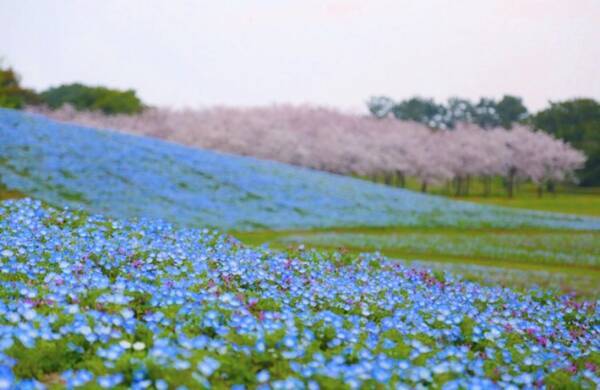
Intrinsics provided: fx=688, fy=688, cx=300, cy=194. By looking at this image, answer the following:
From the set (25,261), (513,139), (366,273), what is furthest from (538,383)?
(513,139)

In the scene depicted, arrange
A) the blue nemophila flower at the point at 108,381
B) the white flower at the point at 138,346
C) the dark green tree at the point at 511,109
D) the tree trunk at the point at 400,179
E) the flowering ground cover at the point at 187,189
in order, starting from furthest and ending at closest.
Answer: the dark green tree at the point at 511,109, the tree trunk at the point at 400,179, the flowering ground cover at the point at 187,189, the white flower at the point at 138,346, the blue nemophila flower at the point at 108,381

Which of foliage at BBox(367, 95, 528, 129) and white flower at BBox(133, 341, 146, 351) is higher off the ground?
foliage at BBox(367, 95, 528, 129)

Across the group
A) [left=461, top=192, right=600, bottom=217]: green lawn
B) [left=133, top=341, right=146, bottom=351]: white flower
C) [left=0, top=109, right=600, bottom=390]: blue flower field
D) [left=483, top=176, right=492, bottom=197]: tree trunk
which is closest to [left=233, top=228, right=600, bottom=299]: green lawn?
[left=0, top=109, right=600, bottom=390]: blue flower field

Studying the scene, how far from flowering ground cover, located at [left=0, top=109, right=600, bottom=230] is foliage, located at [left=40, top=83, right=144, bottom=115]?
42802 millimetres

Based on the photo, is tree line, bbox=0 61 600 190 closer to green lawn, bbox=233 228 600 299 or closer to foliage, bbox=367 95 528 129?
foliage, bbox=367 95 528 129

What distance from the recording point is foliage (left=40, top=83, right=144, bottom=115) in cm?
8231

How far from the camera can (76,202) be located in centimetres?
2627

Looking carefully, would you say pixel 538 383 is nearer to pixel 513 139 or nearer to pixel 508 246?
pixel 508 246

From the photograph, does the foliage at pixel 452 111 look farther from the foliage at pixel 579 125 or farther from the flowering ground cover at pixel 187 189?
the flowering ground cover at pixel 187 189

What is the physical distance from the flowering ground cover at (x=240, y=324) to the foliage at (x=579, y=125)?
6980cm

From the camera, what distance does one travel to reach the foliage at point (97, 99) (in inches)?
3241

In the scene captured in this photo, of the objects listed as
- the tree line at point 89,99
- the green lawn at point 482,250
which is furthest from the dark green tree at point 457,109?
the green lawn at point 482,250

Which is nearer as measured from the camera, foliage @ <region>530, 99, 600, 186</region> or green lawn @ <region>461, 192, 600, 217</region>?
green lawn @ <region>461, 192, 600, 217</region>

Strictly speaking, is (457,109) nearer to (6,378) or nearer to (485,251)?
(485,251)
